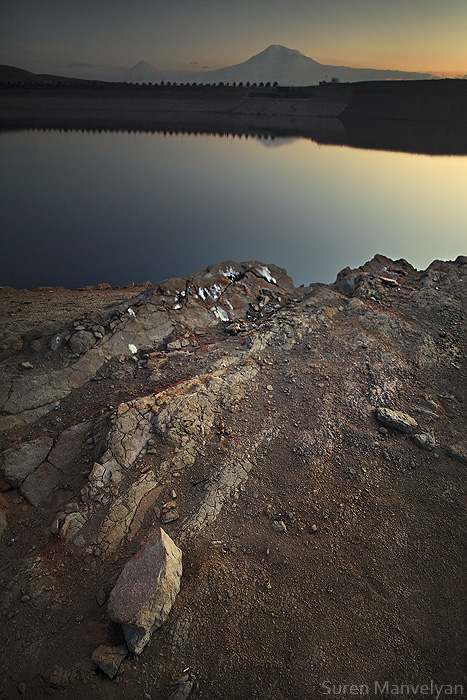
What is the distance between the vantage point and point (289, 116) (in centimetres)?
5641

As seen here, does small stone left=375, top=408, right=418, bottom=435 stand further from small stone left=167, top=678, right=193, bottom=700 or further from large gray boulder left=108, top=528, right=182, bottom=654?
small stone left=167, top=678, right=193, bottom=700

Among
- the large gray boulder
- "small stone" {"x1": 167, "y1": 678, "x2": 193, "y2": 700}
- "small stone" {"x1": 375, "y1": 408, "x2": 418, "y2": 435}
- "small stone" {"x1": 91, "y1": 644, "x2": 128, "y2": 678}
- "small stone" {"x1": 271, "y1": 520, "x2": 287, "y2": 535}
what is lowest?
"small stone" {"x1": 167, "y1": 678, "x2": 193, "y2": 700}

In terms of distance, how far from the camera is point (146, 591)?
9.58 feet

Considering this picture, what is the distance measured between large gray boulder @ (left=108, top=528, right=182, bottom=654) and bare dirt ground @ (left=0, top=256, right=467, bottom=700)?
15cm

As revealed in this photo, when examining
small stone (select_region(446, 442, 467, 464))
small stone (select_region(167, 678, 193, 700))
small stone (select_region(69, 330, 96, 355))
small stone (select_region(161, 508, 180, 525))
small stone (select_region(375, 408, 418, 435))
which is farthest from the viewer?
small stone (select_region(69, 330, 96, 355))

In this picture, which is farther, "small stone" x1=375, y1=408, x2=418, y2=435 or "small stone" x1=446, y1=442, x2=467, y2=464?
"small stone" x1=375, y1=408, x2=418, y2=435

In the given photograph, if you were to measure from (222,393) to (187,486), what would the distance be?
4.62 ft

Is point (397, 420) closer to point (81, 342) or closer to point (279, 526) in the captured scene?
point (279, 526)

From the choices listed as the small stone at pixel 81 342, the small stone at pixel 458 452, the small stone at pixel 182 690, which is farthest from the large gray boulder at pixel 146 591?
the small stone at pixel 458 452

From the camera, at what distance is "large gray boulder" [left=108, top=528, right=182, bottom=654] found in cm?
281

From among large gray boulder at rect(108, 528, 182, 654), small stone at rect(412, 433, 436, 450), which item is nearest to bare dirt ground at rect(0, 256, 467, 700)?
small stone at rect(412, 433, 436, 450)

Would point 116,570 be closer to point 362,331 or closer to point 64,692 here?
point 64,692

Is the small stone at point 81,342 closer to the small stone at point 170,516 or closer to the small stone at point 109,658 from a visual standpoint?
the small stone at point 170,516

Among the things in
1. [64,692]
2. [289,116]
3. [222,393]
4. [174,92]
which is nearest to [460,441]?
[222,393]
